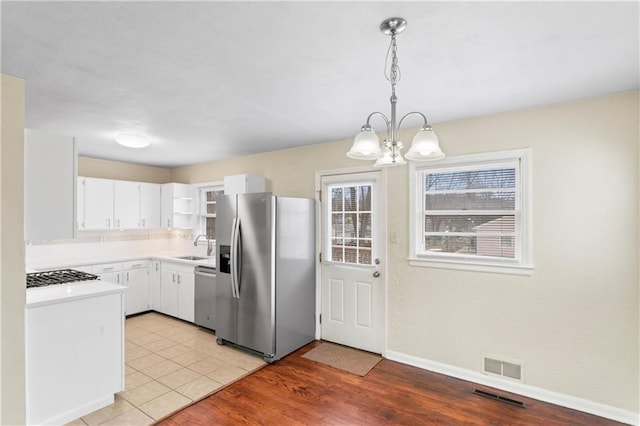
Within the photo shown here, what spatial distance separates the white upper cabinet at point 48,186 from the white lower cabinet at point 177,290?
236 centimetres

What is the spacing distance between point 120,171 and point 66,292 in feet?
11.3

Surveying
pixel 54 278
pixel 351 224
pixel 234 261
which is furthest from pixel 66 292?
pixel 351 224

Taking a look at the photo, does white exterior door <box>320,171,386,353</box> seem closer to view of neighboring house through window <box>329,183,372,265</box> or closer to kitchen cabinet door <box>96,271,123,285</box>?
view of neighboring house through window <box>329,183,372,265</box>

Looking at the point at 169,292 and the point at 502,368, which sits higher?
the point at 169,292

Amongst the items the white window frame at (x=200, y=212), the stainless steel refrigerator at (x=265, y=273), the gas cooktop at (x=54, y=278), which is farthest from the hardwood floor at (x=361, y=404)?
the white window frame at (x=200, y=212)

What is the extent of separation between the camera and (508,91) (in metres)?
2.34

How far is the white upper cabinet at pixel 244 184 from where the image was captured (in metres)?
4.28

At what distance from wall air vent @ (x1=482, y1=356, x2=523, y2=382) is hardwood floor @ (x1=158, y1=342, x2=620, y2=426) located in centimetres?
15

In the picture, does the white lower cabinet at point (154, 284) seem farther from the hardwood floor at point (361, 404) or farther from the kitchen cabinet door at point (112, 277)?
the hardwood floor at point (361, 404)

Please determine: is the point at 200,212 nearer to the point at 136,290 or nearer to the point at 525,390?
the point at 136,290

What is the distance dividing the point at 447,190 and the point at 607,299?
4.81 ft

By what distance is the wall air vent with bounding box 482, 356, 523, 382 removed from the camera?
8.93ft

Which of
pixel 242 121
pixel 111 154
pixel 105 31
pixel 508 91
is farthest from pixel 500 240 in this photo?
pixel 111 154

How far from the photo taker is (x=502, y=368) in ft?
9.13
